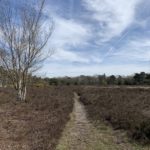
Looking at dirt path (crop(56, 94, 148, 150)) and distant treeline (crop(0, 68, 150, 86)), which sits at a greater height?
distant treeline (crop(0, 68, 150, 86))

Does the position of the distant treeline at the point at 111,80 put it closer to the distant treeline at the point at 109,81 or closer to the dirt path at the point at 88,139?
the distant treeline at the point at 109,81

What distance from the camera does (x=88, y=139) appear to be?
1038 cm

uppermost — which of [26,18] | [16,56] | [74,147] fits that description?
[26,18]

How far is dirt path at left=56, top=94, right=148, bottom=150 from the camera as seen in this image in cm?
914

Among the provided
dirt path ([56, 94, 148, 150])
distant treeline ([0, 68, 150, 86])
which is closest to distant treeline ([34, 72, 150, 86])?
distant treeline ([0, 68, 150, 86])

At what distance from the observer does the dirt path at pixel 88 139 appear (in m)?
9.14

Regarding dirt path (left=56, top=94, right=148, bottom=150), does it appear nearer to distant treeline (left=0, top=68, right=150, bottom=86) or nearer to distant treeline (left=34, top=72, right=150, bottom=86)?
distant treeline (left=0, top=68, right=150, bottom=86)

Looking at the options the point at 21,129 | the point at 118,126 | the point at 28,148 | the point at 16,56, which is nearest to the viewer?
the point at 28,148

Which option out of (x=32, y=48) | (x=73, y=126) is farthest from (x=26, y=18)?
(x=73, y=126)

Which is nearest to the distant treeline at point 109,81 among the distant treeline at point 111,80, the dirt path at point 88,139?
the distant treeline at point 111,80

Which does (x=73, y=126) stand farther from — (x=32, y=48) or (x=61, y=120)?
(x=32, y=48)

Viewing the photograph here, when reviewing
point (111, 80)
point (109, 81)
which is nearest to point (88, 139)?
point (111, 80)

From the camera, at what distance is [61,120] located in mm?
14188

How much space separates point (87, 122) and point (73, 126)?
1647mm
